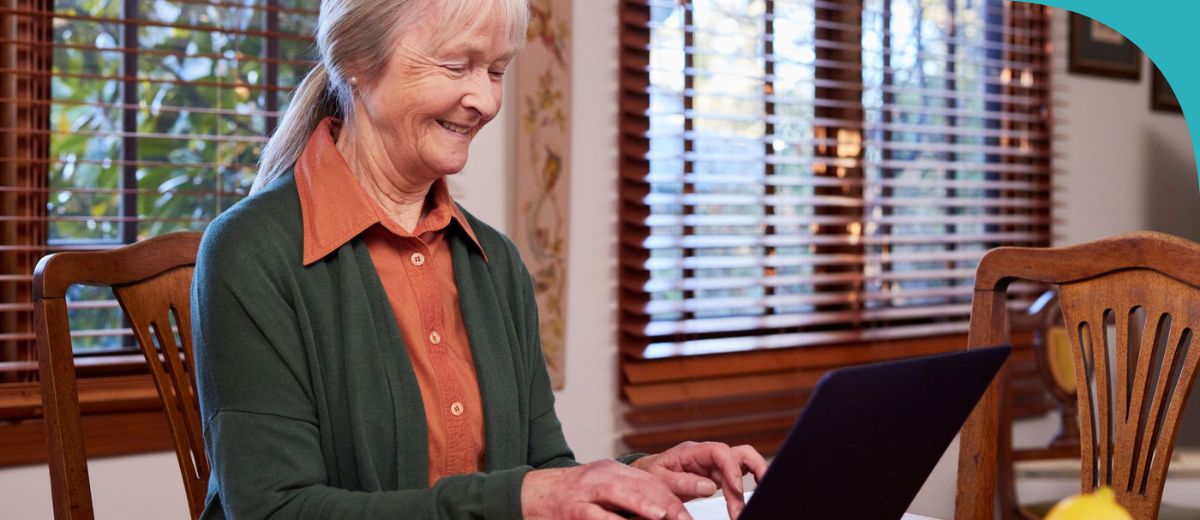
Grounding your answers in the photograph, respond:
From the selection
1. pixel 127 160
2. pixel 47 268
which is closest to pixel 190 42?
pixel 127 160

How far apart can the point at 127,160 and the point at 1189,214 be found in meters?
3.49

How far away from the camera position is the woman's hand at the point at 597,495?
37.6 inches

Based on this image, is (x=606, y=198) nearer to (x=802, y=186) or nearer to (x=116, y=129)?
(x=802, y=186)

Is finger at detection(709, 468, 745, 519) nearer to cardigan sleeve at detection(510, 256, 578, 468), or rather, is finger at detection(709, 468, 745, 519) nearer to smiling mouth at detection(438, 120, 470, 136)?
cardigan sleeve at detection(510, 256, 578, 468)

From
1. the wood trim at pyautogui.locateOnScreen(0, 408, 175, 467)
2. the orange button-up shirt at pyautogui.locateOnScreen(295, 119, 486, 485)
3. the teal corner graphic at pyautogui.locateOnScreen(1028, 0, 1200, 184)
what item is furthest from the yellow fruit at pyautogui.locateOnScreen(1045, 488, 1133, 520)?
the wood trim at pyautogui.locateOnScreen(0, 408, 175, 467)

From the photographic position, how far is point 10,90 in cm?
210

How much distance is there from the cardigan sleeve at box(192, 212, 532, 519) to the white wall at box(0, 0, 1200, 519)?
1.08m

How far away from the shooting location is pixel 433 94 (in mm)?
1297

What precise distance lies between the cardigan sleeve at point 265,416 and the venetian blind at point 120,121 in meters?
1.08

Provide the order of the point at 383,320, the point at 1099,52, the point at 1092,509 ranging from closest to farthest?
the point at 1092,509 → the point at 383,320 → the point at 1099,52

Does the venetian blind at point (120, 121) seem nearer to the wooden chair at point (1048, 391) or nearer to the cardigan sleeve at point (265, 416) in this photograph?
the cardigan sleeve at point (265, 416)

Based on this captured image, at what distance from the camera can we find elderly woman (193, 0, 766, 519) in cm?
112

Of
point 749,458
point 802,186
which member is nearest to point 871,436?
point 749,458

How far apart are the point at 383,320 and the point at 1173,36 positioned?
126cm
